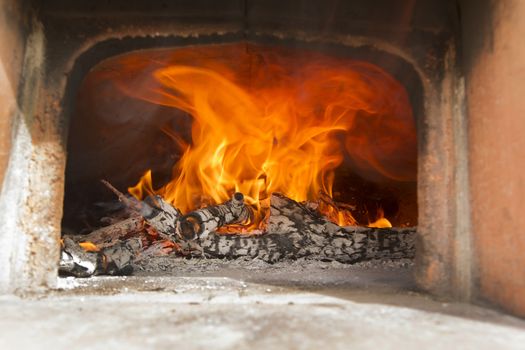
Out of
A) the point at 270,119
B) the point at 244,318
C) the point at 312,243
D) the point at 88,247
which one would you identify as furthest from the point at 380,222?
the point at 244,318

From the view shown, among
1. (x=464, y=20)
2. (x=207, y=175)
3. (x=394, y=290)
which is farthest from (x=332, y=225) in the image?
(x=464, y=20)

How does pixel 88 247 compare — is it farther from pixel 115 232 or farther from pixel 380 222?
pixel 380 222

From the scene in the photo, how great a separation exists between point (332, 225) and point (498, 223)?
1.41 meters

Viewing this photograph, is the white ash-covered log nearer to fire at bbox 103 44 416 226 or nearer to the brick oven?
fire at bbox 103 44 416 226

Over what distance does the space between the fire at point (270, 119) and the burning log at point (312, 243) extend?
390mm

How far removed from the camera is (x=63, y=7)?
185cm

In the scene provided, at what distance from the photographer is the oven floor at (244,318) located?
109 centimetres

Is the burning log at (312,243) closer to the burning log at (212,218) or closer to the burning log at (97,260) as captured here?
the burning log at (212,218)

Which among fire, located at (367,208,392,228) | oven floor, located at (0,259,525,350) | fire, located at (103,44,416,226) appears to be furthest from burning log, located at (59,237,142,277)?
fire, located at (367,208,392,228)

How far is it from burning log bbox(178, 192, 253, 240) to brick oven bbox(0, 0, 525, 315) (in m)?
0.97

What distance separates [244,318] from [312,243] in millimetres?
1537

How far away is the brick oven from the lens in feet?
5.32

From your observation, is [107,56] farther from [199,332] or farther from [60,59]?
[199,332]

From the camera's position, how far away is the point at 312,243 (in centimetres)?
279
